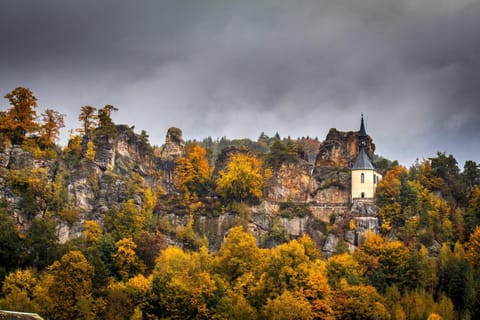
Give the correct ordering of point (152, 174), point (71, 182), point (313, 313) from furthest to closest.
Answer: point (152, 174) < point (71, 182) < point (313, 313)

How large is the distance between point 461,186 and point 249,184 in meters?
29.0

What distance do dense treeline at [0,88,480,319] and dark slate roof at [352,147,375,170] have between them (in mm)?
3087

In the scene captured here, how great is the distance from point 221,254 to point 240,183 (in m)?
19.1

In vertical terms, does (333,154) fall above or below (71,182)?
above

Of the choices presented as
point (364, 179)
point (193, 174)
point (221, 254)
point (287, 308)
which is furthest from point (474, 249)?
point (193, 174)

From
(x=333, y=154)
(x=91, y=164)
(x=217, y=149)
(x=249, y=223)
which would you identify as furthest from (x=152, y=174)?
(x=217, y=149)

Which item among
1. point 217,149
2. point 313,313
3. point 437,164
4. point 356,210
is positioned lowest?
point 313,313

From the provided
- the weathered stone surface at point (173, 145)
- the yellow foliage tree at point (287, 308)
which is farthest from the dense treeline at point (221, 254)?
the weathered stone surface at point (173, 145)

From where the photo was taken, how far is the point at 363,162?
9638 centimetres

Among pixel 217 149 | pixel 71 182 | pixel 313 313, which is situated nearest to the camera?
pixel 313 313

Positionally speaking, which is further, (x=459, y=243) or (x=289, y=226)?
(x=289, y=226)

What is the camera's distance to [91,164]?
94.3m

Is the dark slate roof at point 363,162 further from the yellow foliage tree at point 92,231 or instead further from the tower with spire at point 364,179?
the yellow foliage tree at point 92,231

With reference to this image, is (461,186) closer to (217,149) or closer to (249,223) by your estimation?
(249,223)
